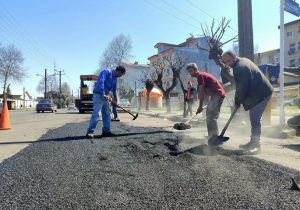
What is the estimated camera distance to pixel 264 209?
280cm

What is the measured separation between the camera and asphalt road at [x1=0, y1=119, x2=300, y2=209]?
3.01 metres

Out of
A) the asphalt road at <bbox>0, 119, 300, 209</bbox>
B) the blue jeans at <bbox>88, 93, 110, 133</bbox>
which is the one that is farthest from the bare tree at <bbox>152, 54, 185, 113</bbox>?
the asphalt road at <bbox>0, 119, 300, 209</bbox>

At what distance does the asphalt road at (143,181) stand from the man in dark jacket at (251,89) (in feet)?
2.77

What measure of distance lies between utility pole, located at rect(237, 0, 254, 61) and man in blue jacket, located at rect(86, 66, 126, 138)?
17.2 ft

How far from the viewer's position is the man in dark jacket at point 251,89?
5750 millimetres

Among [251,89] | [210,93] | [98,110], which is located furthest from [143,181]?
[98,110]

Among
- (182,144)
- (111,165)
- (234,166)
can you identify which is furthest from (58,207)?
(182,144)

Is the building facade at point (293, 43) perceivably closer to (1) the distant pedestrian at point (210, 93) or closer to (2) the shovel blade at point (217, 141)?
(1) the distant pedestrian at point (210, 93)

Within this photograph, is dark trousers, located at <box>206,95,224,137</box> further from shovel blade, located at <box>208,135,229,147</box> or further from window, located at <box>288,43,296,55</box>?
window, located at <box>288,43,296,55</box>

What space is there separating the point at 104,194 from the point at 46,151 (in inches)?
119

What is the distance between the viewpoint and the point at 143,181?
3.71m

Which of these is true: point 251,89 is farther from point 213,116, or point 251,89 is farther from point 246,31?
point 246,31

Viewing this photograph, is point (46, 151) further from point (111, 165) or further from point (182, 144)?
point (182, 144)

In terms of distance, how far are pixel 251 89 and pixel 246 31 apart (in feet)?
20.6
